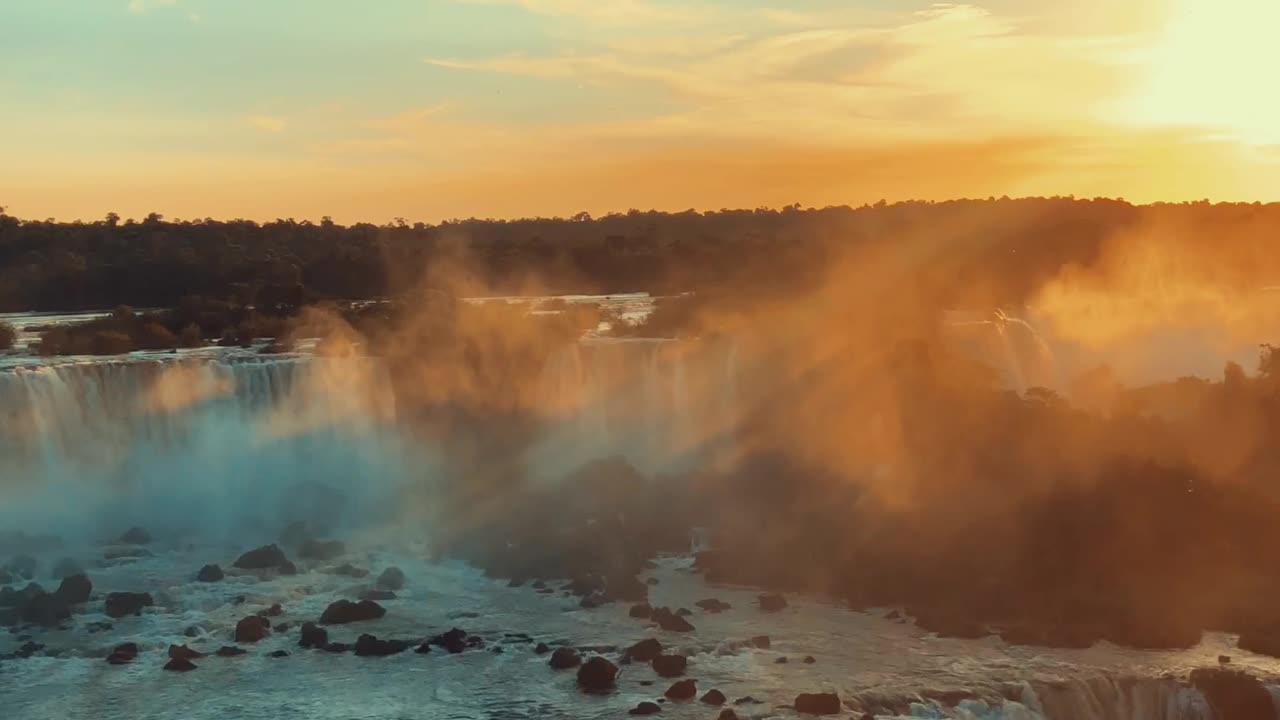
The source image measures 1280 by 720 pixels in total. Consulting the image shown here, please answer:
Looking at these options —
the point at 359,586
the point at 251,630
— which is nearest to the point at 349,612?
the point at 251,630

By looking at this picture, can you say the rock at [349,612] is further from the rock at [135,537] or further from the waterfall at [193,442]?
the waterfall at [193,442]

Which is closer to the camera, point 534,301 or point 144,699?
point 144,699

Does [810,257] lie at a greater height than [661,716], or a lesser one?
greater

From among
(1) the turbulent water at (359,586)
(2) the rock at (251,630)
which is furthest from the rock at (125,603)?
(2) the rock at (251,630)

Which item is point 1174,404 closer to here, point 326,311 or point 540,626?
point 540,626

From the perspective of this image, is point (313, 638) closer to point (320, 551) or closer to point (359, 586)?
point (359, 586)

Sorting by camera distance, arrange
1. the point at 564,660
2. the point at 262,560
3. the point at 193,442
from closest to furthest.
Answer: the point at 564,660, the point at 262,560, the point at 193,442

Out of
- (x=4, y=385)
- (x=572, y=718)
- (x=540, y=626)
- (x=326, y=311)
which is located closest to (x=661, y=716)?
(x=572, y=718)
